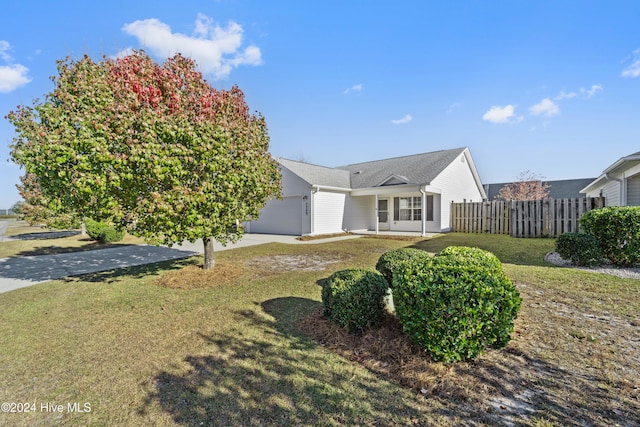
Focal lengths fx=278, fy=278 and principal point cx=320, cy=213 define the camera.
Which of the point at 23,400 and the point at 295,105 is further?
the point at 295,105

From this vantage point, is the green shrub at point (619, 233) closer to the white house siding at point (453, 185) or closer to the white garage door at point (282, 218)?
the white house siding at point (453, 185)

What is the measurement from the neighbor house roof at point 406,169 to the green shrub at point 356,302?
12.4 meters

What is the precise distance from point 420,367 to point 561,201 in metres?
15.4

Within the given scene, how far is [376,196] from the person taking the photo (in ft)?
55.2

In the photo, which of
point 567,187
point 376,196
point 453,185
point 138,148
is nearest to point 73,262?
point 138,148

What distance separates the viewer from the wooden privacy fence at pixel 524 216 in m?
13.4

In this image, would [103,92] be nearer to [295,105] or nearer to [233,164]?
[233,164]

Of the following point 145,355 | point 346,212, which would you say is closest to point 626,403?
point 145,355

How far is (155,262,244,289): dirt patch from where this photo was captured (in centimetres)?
636

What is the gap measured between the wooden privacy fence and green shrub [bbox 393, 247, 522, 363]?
13.1 metres

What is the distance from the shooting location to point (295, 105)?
546 inches

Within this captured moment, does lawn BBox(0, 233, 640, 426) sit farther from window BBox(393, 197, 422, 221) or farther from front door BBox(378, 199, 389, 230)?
front door BBox(378, 199, 389, 230)

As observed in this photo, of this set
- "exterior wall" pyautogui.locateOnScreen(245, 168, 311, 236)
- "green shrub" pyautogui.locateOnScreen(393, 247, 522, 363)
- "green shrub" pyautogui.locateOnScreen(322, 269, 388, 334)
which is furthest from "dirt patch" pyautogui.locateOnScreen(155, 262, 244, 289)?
"exterior wall" pyautogui.locateOnScreen(245, 168, 311, 236)

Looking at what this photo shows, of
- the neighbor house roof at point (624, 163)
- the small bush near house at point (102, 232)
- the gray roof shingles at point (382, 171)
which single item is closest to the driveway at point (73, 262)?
the small bush near house at point (102, 232)
